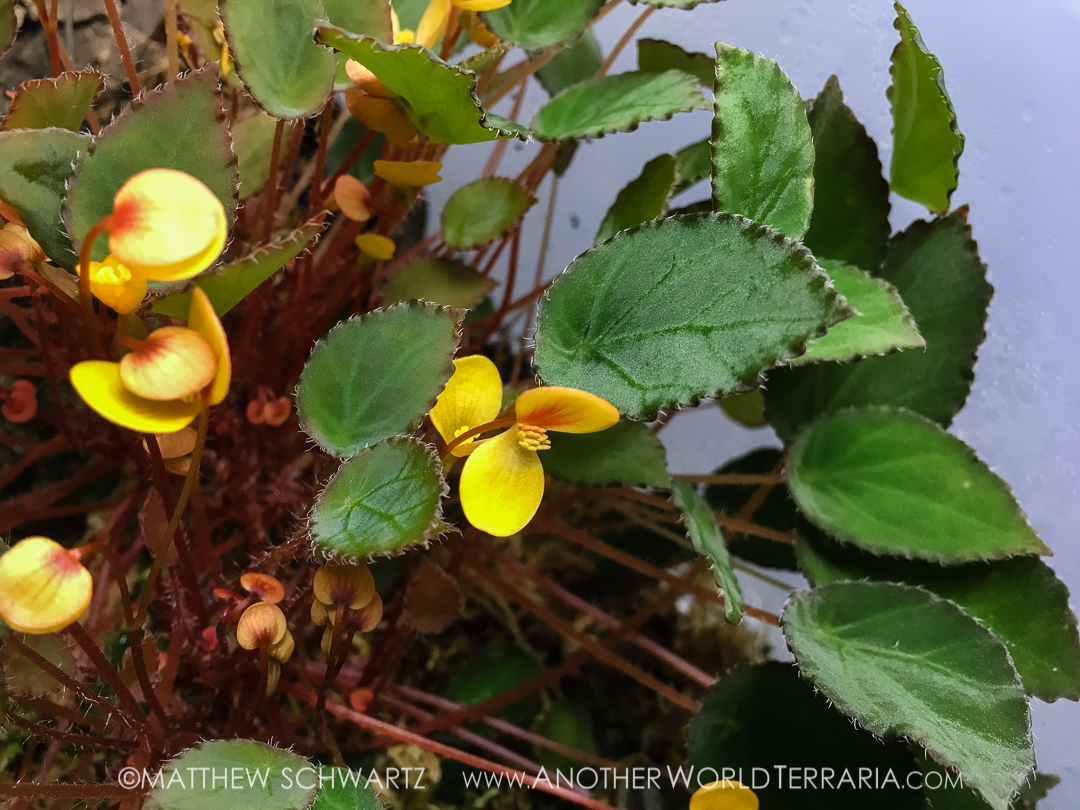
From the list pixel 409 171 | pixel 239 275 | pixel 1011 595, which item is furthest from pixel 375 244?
pixel 1011 595

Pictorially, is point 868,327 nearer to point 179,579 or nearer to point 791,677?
point 791,677

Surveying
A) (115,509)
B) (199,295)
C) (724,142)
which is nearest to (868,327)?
(724,142)

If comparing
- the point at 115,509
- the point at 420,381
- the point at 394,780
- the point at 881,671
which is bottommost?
the point at 394,780

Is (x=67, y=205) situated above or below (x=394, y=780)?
above

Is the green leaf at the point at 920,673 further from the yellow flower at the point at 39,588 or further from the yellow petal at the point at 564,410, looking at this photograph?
the yellow flower at the point at 39,588

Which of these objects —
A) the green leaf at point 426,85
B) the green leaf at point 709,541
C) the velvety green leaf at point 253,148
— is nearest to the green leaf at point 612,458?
the green leaf at point 709,541

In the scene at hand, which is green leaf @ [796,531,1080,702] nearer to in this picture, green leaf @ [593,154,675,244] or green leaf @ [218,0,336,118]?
green leaf @ [593,154,675,244]
